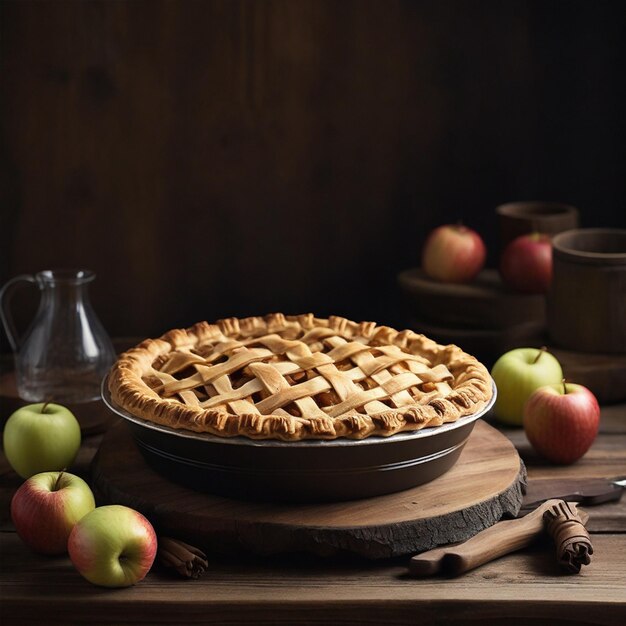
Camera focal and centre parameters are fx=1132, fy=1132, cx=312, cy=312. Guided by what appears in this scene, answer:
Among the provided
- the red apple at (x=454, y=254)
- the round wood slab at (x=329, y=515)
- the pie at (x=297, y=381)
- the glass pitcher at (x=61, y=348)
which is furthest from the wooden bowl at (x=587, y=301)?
the glass pitcher at (x=61, y=348)

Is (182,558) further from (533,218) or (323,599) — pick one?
(533,218)

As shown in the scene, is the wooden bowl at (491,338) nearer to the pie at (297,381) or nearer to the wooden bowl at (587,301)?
the wooden bowl at (587,301)

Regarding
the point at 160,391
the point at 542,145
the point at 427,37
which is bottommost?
the point at 160,391

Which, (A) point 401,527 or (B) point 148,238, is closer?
(A) point 401,527

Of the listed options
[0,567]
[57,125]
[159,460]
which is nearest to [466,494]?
[159,460]

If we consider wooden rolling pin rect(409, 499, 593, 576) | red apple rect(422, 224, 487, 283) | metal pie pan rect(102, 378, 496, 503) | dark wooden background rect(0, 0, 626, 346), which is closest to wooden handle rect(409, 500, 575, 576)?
wooden rolling pin rect(409, 499, 593, 576)

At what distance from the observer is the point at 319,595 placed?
123 centimetres

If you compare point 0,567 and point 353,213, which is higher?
point 353,213

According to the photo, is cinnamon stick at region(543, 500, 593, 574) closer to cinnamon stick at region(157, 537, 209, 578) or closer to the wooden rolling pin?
the wooden rolling pin

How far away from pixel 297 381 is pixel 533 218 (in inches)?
30.3

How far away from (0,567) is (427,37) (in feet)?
4.27

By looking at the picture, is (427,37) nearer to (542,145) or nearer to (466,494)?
(542,145)

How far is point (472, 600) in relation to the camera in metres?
1.22

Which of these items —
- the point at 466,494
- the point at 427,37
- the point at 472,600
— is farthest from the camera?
the point at 427,37
